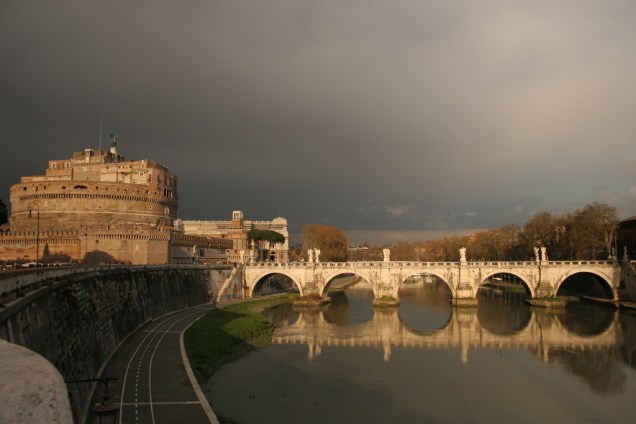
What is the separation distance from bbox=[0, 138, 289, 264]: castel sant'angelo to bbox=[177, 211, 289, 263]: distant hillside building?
301 millimetres

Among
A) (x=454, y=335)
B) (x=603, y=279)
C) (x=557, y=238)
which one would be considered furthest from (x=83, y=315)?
(x=557, y=238)

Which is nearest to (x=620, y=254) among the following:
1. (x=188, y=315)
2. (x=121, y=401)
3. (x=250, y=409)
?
(x=188, y=315)

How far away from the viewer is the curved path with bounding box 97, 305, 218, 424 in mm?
19984

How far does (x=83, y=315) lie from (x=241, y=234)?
6887 cm

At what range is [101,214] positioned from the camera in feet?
252

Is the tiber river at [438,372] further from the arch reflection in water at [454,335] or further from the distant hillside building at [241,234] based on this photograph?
the distant hillside building at [241,234]

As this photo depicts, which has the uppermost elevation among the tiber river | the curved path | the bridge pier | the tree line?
the tree line

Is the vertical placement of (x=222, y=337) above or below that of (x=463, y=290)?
below

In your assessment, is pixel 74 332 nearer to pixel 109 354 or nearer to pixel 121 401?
pixel 121 401

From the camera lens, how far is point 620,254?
243ft

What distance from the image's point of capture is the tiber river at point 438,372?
23969 millimetres

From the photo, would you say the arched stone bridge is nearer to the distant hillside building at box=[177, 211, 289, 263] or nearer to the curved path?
the distant hillside building at box=[177, 211, 289, 263]

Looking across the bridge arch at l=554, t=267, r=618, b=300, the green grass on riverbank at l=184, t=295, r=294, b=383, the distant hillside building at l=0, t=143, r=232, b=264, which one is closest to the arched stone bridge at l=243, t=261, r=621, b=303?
the bridge arch at l=554, t=267, r=618, b=300

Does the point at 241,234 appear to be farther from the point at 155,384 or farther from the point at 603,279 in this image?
the point at 155,384
